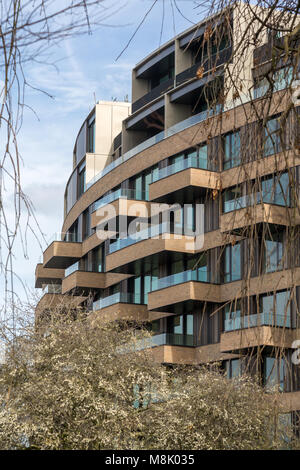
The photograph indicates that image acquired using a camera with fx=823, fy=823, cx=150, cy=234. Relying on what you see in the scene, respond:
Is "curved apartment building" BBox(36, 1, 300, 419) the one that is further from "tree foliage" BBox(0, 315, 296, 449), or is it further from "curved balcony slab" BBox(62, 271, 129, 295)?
"tree foliage" BBox(0, 315, 296, 449)

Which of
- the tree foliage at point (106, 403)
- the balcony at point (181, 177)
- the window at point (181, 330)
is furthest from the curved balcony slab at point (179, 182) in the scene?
the tree foliage at point (106, 403)

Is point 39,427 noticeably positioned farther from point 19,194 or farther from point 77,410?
point 19,194

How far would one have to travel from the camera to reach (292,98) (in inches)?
197

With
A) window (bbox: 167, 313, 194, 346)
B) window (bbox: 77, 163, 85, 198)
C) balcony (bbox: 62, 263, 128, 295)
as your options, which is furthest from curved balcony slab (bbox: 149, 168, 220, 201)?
window (bbox: 77, 163, 85, 198)

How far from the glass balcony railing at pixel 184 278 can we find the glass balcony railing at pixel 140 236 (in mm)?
2161

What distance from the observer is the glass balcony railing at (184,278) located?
118 feet

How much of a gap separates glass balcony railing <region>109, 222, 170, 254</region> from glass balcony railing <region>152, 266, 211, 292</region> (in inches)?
85.1

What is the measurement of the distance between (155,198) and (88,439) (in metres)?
19.1

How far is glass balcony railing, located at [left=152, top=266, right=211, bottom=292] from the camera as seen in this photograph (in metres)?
35.9

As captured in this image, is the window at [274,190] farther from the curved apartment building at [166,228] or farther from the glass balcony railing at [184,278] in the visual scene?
the glass balcony railing at [184,278]

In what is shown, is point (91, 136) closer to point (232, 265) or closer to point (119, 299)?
point (119, 299)

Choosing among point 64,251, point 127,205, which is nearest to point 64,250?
point 64,251

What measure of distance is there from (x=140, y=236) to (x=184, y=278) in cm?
436
